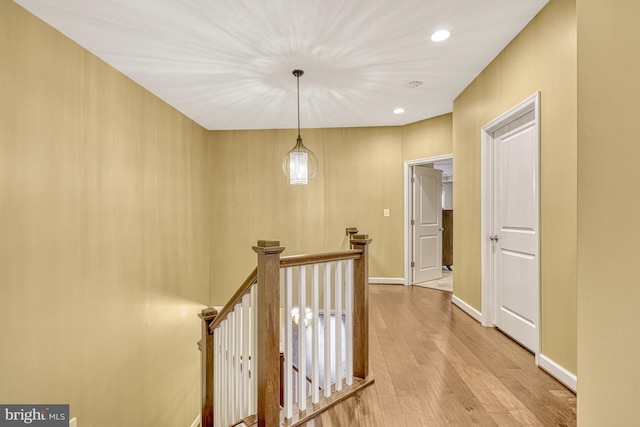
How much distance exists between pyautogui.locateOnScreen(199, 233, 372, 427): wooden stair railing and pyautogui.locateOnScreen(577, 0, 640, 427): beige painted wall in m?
1.27

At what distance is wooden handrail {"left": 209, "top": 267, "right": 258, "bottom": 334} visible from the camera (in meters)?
1.86

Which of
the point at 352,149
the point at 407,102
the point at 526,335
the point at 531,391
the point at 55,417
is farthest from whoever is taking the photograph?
the point at 352,149

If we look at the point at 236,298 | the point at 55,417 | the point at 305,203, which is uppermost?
the point at 305,203

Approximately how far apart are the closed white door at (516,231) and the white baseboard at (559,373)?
0.11 metres

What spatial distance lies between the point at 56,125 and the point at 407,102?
3660 millimetres

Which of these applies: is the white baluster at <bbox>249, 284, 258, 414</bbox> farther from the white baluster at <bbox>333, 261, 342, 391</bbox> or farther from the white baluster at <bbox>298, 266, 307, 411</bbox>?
the white baluster at <bbox>333, 261, 342, 391</bbox>

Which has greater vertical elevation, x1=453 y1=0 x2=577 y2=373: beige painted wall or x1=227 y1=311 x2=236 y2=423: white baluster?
x1=453 y1=0 x2=577 y2=373: beige painted wall

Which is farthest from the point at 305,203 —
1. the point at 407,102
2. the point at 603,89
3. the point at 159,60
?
the point at 603,89

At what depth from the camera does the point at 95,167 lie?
2.84 meters

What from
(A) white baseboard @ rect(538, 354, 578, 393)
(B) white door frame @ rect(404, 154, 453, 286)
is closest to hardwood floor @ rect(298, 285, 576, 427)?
(A) white baseboard @ rect(538, 354, 578, 393)

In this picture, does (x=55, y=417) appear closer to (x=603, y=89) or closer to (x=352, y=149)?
(x=603, y=89)

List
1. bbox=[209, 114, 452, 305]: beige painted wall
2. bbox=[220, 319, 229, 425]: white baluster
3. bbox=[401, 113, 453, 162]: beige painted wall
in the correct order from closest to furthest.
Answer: bbox=[220, 319, 229, 425]: white baluster
bbox=[401, 113, 453, 162]: beige painted wall
bbox=[209, 114, 452, 305]: beige painted wall

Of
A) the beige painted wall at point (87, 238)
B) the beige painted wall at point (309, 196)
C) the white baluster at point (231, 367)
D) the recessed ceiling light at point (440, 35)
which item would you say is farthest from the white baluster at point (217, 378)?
the recessed ceiling light at point (440, 35)

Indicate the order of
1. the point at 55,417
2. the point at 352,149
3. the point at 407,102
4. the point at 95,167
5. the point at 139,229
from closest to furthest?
1. the point at 55,417
2. the point at 95,167
3. the point at 139,229
4. the point at 407,102
5. the point at 352,149
